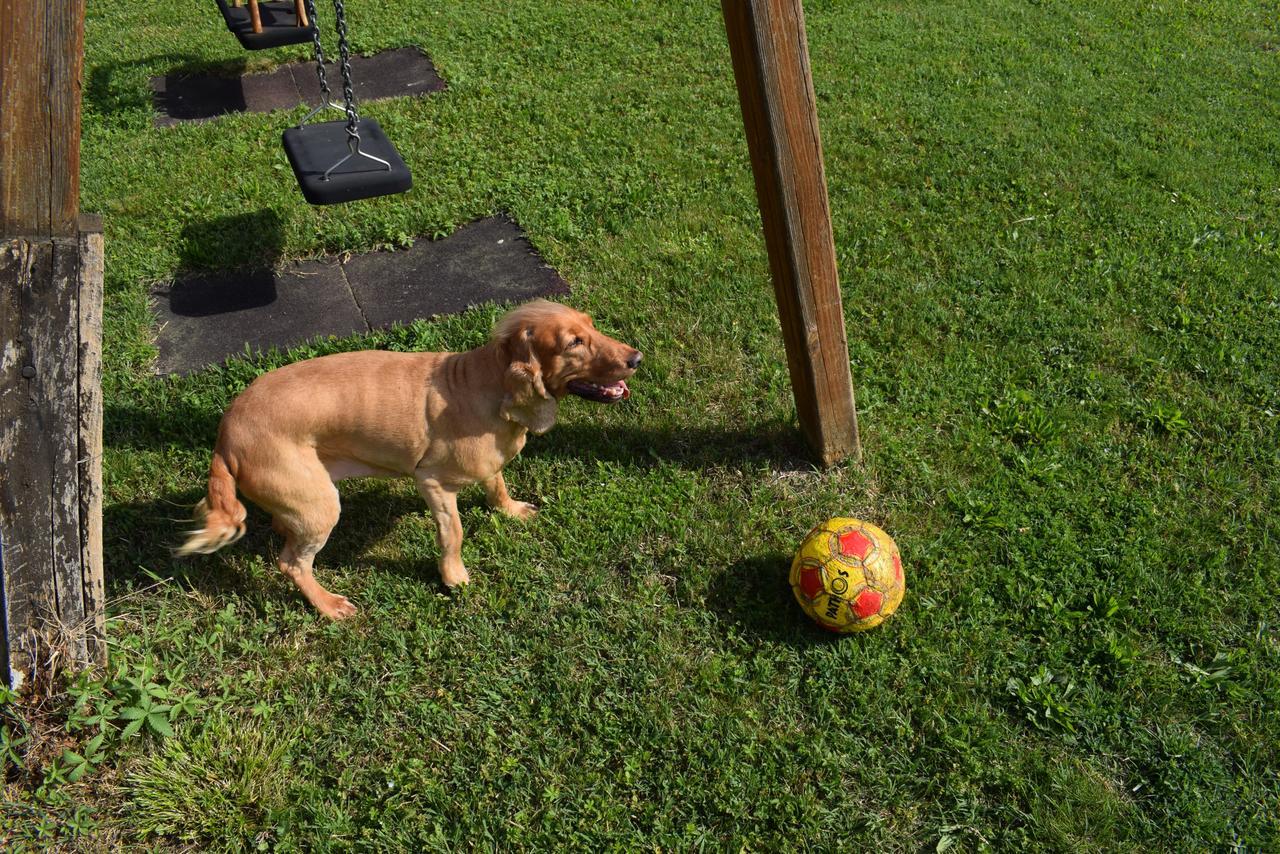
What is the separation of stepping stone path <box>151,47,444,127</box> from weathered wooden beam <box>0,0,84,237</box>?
509 cm

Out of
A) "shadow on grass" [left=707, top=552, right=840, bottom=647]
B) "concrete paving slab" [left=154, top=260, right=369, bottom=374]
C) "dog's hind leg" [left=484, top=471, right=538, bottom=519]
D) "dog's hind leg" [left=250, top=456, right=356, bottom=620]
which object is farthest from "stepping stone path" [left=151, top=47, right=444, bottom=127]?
"shadow on grass" [left=707, top=552, right=840, bottom=647]

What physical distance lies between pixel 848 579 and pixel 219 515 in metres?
2.66

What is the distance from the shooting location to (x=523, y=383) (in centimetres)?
384

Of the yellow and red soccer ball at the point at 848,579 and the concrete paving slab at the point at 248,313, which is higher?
the concrete paving slab at the point at 248,313

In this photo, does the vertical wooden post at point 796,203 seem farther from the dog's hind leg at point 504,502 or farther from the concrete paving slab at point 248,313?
the concrete paving slab at point 248,313

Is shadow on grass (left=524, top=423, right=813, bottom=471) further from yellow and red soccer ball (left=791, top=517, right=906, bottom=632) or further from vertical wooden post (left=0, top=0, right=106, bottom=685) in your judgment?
vertical wooden post (left=0, top=0, right=106, bottom=685)

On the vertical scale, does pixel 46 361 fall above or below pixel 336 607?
above

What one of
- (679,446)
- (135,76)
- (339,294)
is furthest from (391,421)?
(135,76)

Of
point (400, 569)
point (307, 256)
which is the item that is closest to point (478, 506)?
point (400, 569)

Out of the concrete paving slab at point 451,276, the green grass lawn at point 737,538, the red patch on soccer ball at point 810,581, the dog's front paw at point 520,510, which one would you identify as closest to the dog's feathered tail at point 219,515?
the green grass lawn at point 737,538

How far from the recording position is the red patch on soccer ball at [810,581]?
378 cm

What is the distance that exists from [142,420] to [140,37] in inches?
277

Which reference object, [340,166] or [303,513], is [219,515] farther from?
[340,166]

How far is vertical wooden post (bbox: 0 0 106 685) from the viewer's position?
346cm
